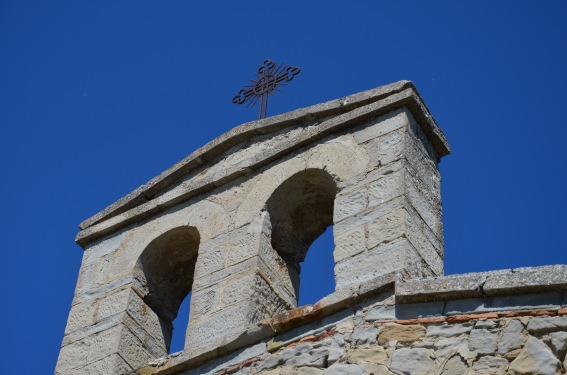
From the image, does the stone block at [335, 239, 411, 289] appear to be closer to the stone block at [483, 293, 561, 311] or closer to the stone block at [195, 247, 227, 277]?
the stone block at [483, 293, 561, 311]

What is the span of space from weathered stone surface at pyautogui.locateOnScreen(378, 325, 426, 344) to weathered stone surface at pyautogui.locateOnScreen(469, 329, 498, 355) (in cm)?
29

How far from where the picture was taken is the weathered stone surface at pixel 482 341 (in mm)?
7156

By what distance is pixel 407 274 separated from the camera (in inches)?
309

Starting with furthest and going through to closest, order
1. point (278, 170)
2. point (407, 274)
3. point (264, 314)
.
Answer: point (278, 170) < point (264, 314) < point (407, 274)

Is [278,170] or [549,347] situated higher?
[278,170]

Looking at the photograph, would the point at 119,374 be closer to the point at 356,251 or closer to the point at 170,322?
the point at 170,322

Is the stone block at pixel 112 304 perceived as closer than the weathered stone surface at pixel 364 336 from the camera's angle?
No

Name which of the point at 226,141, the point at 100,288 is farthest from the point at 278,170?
the point at 100,288

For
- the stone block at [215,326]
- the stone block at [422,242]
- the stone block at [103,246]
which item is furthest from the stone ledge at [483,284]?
the stone block at [103,246]

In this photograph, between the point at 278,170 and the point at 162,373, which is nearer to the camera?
the point at 162,373

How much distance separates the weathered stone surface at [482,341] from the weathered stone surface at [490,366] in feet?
0.18

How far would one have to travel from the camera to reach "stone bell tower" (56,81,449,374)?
27.2 feet

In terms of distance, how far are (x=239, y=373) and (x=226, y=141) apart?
86.4 inches

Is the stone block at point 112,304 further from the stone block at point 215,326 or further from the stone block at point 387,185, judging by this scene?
the stone block at point 387,185
